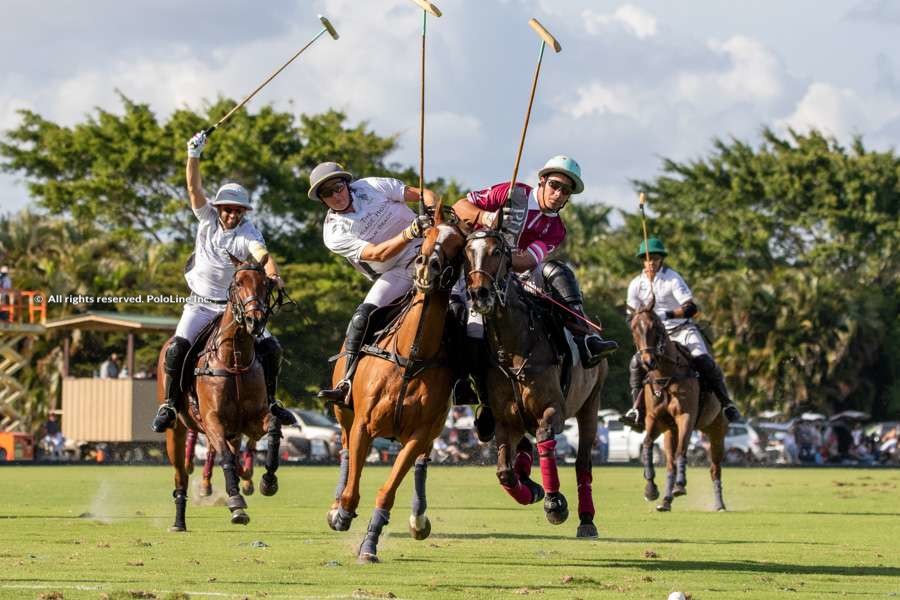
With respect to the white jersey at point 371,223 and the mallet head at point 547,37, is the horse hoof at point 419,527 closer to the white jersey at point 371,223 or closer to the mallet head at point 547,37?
the white jersey at point 371,223

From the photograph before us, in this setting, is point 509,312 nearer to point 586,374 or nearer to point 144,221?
point 586,374

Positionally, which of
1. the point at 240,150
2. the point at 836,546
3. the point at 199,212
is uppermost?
the point at 240,150

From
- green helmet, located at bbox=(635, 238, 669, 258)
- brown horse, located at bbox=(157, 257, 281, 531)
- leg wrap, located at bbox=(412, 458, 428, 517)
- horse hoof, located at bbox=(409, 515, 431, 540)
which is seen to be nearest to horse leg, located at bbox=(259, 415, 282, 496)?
brown horse, located at bbox=(157, 257, 281, 531)

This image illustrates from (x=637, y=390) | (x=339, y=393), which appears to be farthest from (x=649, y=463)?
(x=339, y=393)

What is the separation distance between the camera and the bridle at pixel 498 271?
38.7 feet

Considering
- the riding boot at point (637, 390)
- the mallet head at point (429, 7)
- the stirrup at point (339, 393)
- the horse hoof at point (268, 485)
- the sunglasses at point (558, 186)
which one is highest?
the mallet head at point (429, 7)

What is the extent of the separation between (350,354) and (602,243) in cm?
5605

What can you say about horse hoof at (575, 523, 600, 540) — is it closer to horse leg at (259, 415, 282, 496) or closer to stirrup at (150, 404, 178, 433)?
horse leg at (259, 415, 282, 496)

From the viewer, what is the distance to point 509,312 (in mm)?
12859

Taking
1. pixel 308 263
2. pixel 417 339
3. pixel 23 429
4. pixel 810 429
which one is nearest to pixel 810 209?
→ pixel 810 429

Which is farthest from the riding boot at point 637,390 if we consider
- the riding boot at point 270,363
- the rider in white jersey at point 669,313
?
the riding boot at point 270,363

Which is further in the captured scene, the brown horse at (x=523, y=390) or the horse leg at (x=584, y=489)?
the horse leg at (x=584, y=489)

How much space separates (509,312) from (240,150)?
40.4m

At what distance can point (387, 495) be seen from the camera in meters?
12.5
